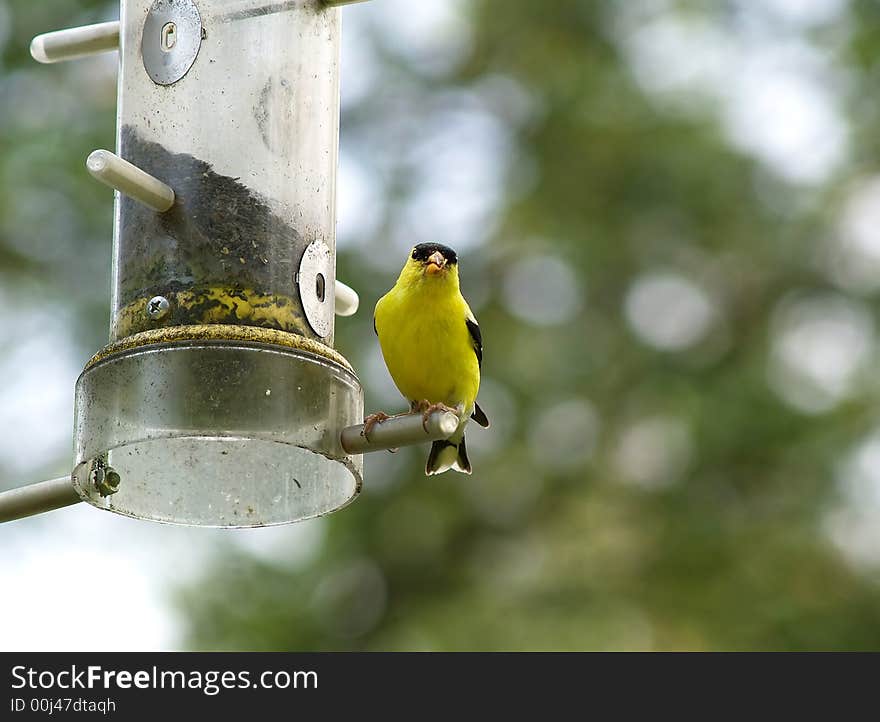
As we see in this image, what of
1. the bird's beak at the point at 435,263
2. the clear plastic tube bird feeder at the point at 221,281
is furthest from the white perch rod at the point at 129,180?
the bird's beak at the point at 435,263

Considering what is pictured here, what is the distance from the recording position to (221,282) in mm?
4137

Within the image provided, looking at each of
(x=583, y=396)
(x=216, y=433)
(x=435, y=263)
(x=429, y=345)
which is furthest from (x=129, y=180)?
(x=583, y=396)

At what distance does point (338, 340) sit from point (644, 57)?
3.49 metres

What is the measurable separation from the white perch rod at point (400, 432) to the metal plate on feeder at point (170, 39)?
4.08ft

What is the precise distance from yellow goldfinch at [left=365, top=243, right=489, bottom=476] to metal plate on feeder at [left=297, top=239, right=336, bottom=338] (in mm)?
663

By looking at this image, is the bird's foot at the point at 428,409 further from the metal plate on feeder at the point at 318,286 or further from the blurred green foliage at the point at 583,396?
the blurred green foliage at the point at 583,396

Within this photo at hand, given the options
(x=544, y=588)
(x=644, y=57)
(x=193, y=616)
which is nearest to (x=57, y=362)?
(x=193, y=616)

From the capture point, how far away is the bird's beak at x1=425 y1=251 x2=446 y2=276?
5.28m

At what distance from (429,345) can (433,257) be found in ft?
1.39

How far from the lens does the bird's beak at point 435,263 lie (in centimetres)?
528

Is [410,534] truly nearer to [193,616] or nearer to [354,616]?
[354,616]

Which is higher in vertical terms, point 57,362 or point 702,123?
point 702,123

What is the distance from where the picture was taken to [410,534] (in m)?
11.0

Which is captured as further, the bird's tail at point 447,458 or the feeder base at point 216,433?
the bird's tail at point 447,458
